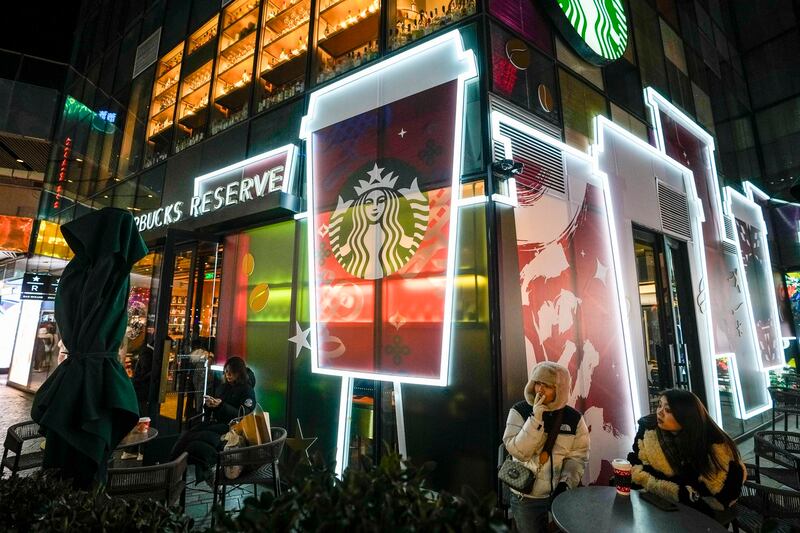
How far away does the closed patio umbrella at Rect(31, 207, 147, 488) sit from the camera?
2.41 m

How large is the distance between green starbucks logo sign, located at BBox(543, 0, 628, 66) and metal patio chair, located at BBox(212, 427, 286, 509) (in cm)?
569

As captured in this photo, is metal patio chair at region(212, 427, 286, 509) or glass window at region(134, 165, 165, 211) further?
glass window at region(134, 165, 165, 211)

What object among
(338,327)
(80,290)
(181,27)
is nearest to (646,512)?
(338,327)

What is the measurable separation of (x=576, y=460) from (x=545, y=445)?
0.23 m

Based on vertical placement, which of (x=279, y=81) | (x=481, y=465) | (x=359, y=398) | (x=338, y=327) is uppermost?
(x=279, y=81)

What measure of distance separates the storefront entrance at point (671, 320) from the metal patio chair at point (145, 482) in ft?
18.0

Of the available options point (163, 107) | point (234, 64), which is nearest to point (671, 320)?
point (234, 64)

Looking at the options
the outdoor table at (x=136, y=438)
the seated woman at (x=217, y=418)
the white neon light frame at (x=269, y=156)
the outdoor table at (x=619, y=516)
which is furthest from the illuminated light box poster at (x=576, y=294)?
the outdoor table at (x=136, y=438)

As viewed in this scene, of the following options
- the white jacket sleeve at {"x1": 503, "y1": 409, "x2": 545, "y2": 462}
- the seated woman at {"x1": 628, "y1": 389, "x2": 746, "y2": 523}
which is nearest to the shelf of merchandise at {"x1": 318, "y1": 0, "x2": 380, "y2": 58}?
the white jacket sleeve at {"x1": 503, "y1": 409, "x2": 545, "y2": 462}

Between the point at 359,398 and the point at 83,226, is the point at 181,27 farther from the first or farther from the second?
the point at 359,398

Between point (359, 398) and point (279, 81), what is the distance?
16.2 feet

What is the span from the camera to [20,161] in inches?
535

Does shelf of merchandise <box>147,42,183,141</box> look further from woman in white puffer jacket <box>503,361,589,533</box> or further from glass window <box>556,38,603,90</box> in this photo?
woman in white puffer jacket <box>503,361,589,533</box>

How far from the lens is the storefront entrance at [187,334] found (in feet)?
16.0
